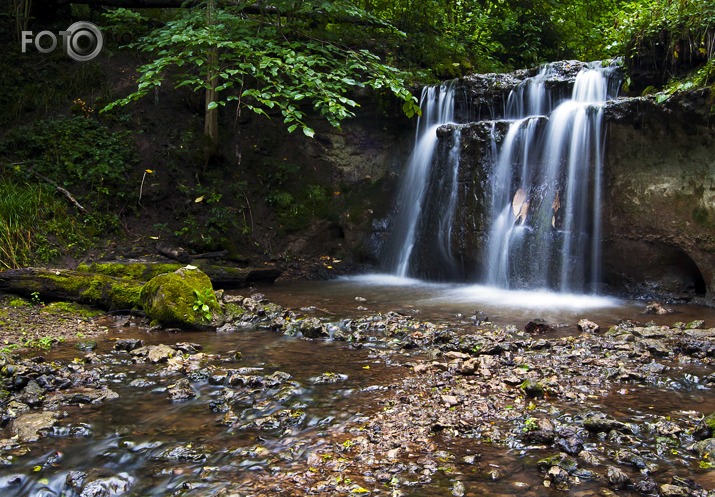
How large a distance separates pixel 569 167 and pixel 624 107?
1.20 meters

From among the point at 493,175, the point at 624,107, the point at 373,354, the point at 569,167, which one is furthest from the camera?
the point at 493,175

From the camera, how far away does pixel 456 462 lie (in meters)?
3.32

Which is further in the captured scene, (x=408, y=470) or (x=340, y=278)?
(x=340, y=278)

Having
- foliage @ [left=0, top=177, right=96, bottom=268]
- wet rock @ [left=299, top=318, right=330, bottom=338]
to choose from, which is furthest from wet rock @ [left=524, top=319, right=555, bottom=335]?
foliage @ [left=0, top=177, right=96, bottom=268]

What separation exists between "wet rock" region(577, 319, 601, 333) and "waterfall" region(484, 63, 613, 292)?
2.56 metres

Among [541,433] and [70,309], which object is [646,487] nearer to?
[541,433]

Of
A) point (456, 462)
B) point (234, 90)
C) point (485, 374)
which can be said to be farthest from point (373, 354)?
point (234, 90)

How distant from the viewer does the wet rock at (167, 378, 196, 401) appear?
436 cm

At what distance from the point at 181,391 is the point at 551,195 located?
699cm

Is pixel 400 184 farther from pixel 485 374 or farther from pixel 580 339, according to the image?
pixel 485 374

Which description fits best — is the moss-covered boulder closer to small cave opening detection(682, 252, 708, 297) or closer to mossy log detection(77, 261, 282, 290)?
mossy log detection(77, 261, 282, 290)

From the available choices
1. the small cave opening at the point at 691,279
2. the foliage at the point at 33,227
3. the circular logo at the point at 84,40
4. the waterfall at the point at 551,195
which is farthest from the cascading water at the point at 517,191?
the circular logo at the point at 84,40

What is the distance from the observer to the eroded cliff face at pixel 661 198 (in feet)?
25.7

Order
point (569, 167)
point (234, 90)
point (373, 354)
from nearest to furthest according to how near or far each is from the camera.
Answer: point (373, 354)
point (569, 167)
point (234, 90)
